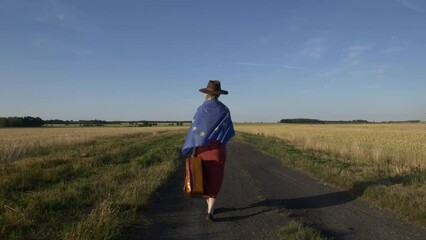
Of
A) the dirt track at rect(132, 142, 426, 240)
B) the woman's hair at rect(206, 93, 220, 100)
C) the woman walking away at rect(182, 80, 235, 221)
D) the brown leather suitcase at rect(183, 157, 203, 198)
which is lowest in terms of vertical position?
the dirt track at rect(132, 142, 426, 240)

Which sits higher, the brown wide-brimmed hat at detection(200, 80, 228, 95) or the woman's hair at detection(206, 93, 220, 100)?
the brown wide-brimmed hat at detection(200, 80, 228, 95)

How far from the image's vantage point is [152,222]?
6.00 meters

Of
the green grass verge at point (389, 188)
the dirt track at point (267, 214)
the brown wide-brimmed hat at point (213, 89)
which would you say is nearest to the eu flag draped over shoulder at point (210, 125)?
the brown wide-brimmed hat at point (213, 89)

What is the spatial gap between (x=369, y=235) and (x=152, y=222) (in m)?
3.15

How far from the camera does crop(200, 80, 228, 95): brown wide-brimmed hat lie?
655 centimetres

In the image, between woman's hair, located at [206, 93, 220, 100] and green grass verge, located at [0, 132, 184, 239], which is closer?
green grass verge, located at [0, 132, 184, 239]

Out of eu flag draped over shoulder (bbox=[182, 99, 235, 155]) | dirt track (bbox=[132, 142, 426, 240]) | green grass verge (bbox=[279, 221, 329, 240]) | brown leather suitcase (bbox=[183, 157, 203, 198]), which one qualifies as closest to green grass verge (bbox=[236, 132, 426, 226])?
dirt track (bbox=[132, 142, 426, 240])

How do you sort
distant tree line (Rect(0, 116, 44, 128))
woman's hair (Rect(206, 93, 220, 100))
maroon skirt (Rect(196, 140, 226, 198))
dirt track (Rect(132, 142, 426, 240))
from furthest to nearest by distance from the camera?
distant tree line (Rect(0, 116, 44, 128)), woman's hair (Rect(206, 93, 220, 100)), maroon skirt (Rect(196, 140, 226, 198)), dirt track (Rect(132, 142, 426, 240))

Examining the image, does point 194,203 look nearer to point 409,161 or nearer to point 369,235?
point 369,235

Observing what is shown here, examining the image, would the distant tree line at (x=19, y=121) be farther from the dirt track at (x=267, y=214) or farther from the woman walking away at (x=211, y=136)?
the woman walking away at (x=211, y=136)

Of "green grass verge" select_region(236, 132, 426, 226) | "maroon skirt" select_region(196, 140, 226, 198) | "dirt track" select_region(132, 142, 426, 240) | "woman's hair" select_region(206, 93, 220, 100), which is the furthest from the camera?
"green grass verge" select_region(236, 132, 426, 226)

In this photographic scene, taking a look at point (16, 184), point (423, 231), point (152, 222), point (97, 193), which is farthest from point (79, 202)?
point (423, 231)

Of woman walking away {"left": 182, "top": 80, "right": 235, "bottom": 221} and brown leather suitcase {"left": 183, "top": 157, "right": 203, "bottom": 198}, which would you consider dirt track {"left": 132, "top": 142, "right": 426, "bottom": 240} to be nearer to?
brown leather suitcase {"left": 183, "top": 157, "right": 203, "bottom": 198}

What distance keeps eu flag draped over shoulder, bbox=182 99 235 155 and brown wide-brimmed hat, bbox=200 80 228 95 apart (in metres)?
0.15
